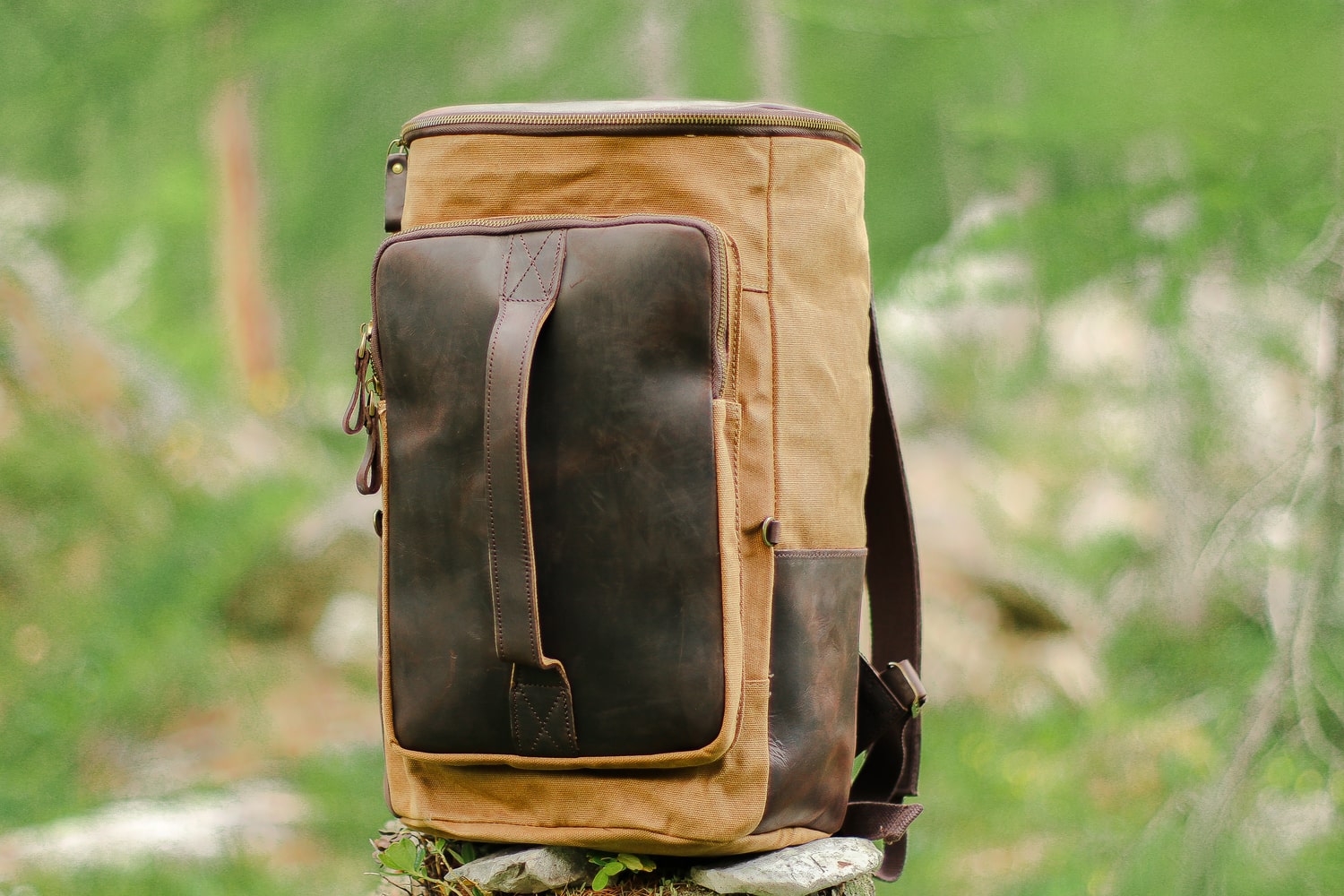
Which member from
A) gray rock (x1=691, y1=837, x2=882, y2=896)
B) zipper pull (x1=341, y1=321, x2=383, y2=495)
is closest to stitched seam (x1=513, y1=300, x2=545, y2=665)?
zipper pull (x1=341, y1=321, x2=383, y2=495)

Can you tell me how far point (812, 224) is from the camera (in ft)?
5.44

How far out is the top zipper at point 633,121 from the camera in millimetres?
1565

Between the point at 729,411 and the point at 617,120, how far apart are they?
1.30ft

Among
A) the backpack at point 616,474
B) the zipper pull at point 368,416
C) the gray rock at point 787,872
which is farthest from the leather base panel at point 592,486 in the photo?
the gray rock at point 787,872

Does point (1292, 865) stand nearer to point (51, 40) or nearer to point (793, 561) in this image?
point (793, 561)

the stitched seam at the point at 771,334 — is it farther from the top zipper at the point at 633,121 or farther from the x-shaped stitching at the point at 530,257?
the x-shaped stitching at the point at 530,257

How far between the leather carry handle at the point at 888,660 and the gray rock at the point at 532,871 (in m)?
0.46

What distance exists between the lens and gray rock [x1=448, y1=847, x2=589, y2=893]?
63.3 inches

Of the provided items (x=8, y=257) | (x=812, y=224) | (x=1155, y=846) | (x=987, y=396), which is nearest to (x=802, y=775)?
(x=812, y=224)

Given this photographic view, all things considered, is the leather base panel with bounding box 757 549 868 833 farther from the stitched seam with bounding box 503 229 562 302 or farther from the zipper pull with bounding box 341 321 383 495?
the zipper pull with bounding box 341 321 383 495

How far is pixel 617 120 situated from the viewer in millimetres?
1567

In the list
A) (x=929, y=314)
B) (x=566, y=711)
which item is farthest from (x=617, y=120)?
(x=929, y=314)

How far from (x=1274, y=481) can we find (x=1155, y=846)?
821 millimetres

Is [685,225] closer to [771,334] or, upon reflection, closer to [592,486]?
[771,334]
